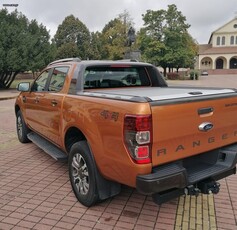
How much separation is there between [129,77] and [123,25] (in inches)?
1955

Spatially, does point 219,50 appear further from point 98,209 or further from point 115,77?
point 98,209

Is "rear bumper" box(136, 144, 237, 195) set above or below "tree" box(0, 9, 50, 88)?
below

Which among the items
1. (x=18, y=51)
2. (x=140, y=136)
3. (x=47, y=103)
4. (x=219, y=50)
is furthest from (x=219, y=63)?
(x=140, y=136)

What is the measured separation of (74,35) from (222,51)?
35.4m

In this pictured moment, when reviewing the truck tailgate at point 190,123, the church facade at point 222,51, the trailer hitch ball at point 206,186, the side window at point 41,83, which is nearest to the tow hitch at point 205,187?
the trailer hitch ball at point 206,186

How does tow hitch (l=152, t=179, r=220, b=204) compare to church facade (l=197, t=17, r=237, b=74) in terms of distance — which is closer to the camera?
tow hitch (l=152, t=179, r=220, b=204)

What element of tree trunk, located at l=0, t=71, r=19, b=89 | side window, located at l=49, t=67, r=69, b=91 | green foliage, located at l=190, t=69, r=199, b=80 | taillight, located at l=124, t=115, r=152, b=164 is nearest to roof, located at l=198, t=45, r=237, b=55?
green foliage, located at l=190, t=69, r=199, b=80

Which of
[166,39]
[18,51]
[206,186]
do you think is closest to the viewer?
[206,186]

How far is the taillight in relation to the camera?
281 centimetres

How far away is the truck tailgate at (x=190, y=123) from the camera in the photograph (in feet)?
9.57

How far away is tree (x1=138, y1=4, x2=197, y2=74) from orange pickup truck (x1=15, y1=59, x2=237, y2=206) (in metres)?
42.9

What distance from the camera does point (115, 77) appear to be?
4.88 metres

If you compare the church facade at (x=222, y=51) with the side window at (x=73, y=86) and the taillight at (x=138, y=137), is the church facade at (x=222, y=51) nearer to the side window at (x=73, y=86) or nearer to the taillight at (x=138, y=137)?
the side window at (x=73, y=86)

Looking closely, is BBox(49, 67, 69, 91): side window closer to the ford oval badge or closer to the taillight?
the taillight
